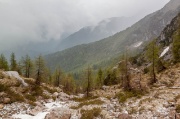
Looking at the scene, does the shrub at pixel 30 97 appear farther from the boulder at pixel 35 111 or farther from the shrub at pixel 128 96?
the shrub at pixel 128 96

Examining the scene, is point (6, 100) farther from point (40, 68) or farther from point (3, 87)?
point (40, 68)

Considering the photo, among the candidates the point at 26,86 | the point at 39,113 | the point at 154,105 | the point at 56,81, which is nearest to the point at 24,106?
the point at 39,113

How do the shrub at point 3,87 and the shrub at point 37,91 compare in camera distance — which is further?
the shrub at point 37,91

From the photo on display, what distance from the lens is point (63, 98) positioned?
Result: 55.1 m

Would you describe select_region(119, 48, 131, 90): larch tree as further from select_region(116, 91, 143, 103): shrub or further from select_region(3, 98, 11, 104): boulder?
select_region(3, 98, 11, 104): boulder

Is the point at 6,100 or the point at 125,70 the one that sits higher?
the point at 125,70

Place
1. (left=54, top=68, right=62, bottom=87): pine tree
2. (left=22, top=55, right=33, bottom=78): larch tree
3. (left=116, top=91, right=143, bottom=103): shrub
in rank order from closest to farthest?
→ 1. (left=116, top=91, right=143, bottom=103): shrub
2. (left=22, top=55, right=33, bottom=78): larch tree
3. (left=54, top=68, right=62, bottom=87): pine tree

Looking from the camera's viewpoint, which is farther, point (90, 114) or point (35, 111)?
point (35, 111)

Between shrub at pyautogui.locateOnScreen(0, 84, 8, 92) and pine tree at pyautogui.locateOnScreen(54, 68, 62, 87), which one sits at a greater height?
pine tree at pyautogui.locateOnScreen(54, 68, 62, 87)

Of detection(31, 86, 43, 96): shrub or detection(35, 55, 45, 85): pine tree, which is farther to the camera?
detection(35, 55, 45, 85): pine tree

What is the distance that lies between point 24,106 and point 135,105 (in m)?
22.4

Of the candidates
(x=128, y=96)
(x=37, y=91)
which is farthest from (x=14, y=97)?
(x=128, y=96)

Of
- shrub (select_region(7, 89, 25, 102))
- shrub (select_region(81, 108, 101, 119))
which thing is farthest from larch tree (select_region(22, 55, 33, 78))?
shrub (select_region(81, 108, 101, 119))

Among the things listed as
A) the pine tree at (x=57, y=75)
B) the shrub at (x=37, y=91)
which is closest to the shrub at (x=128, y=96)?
the shrub at (x=37, y=91)
